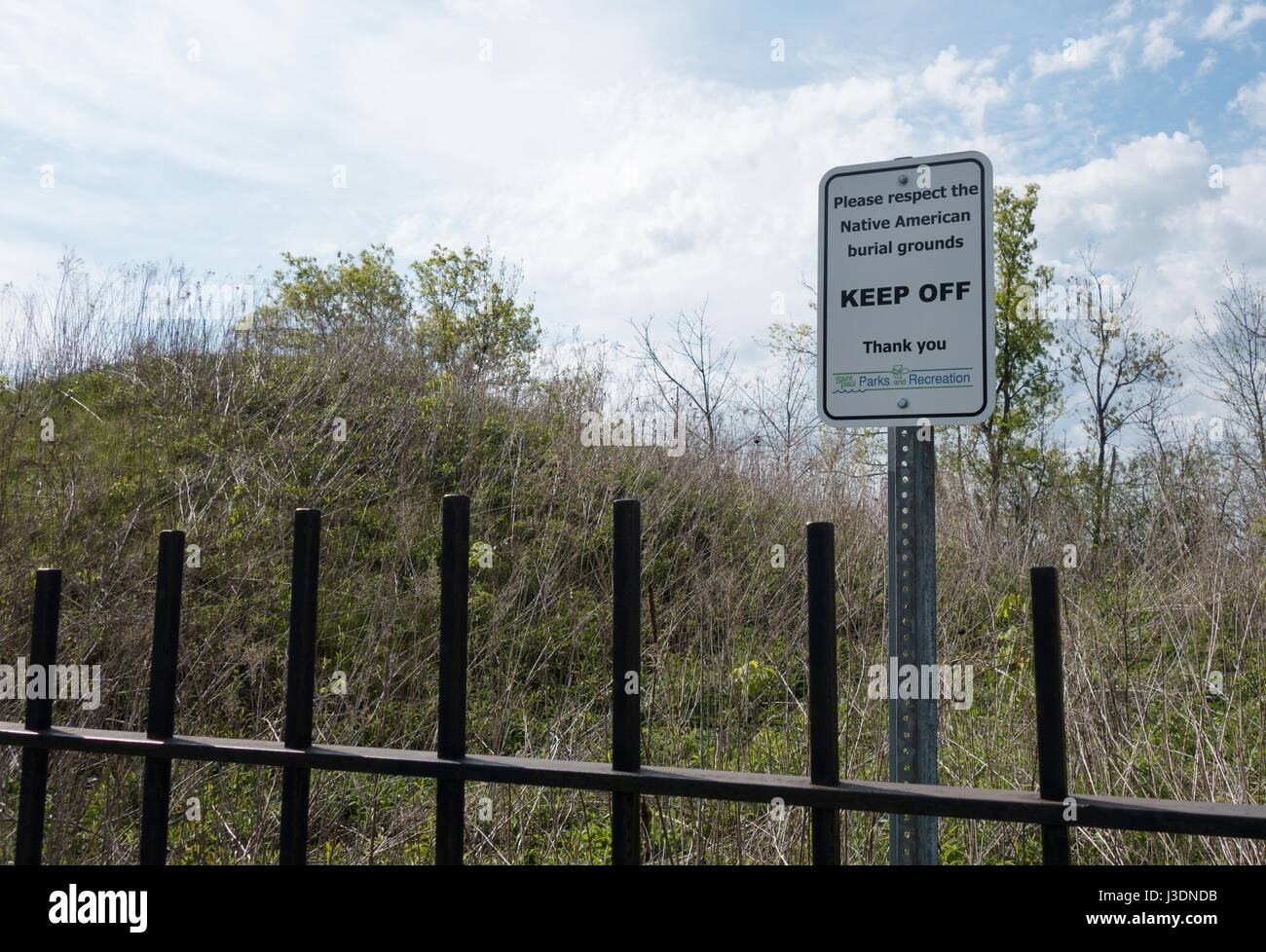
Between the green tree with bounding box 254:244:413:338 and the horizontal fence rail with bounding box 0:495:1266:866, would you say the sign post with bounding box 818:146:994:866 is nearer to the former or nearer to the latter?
the horizontal fence rail with bounding box 0:495:1266:866

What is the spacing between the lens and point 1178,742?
5055 millimetres

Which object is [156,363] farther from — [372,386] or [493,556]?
[493,556]

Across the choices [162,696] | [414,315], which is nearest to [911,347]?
[162,696]

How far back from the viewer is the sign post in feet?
6.34

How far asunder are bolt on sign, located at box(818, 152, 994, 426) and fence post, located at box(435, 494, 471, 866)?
2.71ft

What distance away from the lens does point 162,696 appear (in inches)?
90.3

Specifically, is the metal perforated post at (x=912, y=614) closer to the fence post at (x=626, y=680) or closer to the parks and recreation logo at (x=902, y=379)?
the parks and recreation logo at (x=902, y=379)

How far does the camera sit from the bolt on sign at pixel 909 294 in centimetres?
194

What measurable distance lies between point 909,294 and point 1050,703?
0.86 metres

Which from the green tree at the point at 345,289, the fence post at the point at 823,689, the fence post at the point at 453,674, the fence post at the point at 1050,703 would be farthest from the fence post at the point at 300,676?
the green tree at the point at 345,289

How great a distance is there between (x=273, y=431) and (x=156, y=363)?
102 inches

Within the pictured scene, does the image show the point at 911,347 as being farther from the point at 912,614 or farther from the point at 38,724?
the point at 38,724
